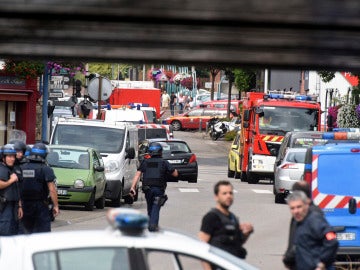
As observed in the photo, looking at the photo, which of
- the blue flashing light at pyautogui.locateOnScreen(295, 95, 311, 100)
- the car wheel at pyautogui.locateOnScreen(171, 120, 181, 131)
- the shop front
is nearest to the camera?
the blue flashing light at pyautogui.locateOnScreen(295, 95, 311, 100)

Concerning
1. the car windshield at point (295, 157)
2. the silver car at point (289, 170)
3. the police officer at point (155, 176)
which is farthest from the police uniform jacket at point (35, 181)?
the car windshield at point (295, 157)

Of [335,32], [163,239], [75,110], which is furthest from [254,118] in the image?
[335,32]

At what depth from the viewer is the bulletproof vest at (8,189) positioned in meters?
15.2

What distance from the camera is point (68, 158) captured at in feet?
85.0

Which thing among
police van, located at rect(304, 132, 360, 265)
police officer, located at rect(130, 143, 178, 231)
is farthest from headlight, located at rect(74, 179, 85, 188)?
police van, located at rect(304, 132, 360, 265)

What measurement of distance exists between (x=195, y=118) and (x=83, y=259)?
66.3 meters

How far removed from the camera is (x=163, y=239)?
23.9 feet

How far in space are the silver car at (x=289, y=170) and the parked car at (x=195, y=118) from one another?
140 ft

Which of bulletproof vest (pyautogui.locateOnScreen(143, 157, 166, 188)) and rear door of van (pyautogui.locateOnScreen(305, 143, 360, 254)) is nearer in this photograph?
rear door of van (pyautogui.locateOnScreen(305, 143, 360, 254))

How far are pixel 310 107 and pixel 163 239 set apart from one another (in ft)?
98.3

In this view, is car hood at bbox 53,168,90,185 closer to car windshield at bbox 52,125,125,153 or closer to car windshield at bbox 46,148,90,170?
car windshield at bbox 46,148,90,170

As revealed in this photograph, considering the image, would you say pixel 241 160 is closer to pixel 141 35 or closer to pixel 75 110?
pixel 75 110

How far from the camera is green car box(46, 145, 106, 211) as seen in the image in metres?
25.2

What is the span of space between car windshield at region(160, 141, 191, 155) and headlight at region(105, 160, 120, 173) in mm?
9158
